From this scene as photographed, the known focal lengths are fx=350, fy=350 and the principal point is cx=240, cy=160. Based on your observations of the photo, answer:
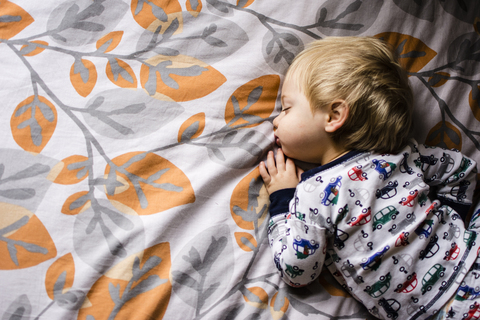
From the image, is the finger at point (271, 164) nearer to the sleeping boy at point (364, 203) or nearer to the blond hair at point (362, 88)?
the sleeping boy at point (364, 203)

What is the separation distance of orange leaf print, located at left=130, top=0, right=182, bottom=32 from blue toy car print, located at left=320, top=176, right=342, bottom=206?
1.93ft

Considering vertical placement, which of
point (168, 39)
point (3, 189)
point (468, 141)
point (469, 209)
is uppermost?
point (168, 39)

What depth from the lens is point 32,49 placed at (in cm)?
86

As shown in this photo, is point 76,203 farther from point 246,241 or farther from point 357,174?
point 357,174

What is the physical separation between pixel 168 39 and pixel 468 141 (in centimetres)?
86

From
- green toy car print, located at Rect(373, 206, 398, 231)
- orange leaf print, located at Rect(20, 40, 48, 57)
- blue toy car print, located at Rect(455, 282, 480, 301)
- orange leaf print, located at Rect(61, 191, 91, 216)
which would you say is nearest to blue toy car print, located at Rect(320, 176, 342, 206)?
green toy car print, located at Rect(373, 206, 398, 231)

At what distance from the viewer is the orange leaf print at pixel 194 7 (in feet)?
3.01

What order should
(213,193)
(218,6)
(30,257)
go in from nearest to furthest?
(30,257) < (213,193) < (218,6)

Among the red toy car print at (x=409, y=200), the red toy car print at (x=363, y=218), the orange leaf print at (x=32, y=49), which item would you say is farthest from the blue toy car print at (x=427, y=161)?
the orange leaf print at (x=32, y=49)

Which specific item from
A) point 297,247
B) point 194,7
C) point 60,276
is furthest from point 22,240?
point 194,7

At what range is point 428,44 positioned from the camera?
972 millimetres

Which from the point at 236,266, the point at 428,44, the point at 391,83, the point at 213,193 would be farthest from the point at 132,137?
the point at 428,44

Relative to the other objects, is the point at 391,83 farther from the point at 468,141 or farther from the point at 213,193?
the point at 213,193

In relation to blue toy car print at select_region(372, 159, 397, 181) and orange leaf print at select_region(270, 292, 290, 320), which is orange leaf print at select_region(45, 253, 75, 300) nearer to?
orange leaf print at select_region(270, 292, 290, 320)
